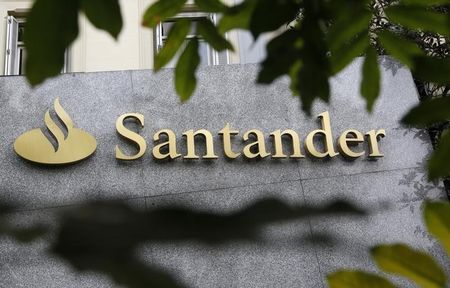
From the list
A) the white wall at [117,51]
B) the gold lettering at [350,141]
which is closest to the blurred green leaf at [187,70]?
the gold lettering at [350,141]

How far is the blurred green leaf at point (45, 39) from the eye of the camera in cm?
66

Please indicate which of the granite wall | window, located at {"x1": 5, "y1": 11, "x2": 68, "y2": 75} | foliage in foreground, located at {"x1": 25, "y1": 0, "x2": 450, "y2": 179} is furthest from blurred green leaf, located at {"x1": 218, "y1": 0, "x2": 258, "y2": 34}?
window, located at {"x1": 5, "y1": 11, "x2": 68, "y2": 75}

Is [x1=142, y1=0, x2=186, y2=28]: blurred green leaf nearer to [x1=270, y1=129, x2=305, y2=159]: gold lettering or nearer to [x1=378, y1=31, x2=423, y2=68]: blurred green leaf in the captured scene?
[x1=378, y1=31, x2=423, y2=68]: blurred green leaf

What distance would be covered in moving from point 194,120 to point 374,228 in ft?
6.56

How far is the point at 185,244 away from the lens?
1.50 ft

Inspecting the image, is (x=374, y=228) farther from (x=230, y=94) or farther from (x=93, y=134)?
(x=93, y=134)

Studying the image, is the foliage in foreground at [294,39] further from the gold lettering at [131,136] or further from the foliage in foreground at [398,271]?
the gold lettering at [131,136]

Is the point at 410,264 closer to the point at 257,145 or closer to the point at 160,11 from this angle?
the point at 160,11

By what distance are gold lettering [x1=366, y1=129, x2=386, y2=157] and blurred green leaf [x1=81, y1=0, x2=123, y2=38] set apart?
18.8 ft

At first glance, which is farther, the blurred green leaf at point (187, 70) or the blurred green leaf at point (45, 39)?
the blurred green leaf at point (187, 70)

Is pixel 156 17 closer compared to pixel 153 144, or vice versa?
pixel 156 17

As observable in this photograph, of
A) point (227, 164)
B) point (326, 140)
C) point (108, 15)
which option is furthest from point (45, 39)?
point (326, 140)

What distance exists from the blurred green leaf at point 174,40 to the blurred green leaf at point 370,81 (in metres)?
0.30

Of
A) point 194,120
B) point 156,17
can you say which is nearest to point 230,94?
point 194,120
